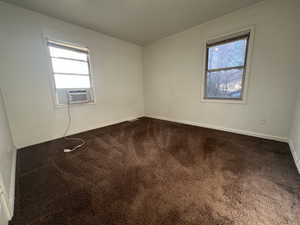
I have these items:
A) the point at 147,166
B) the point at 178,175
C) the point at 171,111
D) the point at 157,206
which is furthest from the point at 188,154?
the point at 171,111

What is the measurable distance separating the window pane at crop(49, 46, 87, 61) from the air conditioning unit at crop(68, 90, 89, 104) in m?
0.80

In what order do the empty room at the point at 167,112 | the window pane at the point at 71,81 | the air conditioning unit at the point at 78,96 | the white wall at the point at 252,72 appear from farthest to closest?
the air conditioning unit at the point at 78,96, the window pane at the point at 71,81, the white wall at the point at 252,72, the empty room at the point at 167,112

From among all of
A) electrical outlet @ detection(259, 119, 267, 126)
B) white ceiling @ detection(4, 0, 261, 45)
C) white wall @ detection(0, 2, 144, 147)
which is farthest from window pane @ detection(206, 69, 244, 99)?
white wall @ detection(0, 2, 144, 147)

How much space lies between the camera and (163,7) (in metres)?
2.28

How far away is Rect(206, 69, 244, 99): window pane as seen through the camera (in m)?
2.68

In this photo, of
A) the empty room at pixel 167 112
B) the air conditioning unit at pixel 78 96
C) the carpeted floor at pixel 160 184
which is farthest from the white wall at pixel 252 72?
the air conditioning unit at pixel 78 96

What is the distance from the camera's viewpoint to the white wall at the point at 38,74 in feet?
6.94

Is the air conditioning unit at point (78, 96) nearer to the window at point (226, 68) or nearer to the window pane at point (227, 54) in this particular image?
the window at point (226, 68)

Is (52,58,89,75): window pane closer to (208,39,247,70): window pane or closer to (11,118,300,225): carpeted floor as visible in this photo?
(11,118,300,225): carpeted floor

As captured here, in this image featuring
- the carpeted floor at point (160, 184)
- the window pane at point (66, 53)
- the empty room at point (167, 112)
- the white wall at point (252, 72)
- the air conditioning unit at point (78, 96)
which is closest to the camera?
the carpeted floor at point (160, 184)

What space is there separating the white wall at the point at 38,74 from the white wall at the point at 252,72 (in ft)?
5.68

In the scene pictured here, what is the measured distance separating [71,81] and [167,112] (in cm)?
Result: 280

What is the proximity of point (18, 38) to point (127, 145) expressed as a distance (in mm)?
2739

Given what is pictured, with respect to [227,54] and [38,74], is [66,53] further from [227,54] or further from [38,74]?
[227,54]
